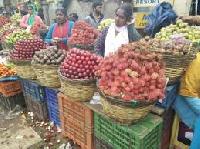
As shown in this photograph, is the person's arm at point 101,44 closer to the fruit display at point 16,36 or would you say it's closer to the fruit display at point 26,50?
the fruit display at point 26,50

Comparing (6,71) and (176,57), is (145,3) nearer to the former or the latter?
(6,71)

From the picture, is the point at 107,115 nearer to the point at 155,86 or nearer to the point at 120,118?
the point at 120,118

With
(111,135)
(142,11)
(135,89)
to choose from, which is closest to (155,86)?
(135,89)

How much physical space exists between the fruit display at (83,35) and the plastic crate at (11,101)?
60.9 inches

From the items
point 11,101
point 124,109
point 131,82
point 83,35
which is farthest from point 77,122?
point 11,101

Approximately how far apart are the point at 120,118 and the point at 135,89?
404 mm

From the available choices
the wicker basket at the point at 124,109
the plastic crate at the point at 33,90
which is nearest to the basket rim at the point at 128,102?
the wicker basket at the point at 124,109

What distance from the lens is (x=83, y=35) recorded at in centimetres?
488

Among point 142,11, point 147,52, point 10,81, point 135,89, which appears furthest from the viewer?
point 142,11

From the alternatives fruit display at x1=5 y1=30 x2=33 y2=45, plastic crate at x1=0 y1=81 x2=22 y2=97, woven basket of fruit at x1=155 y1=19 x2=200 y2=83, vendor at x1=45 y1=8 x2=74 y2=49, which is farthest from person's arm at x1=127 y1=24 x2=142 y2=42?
fruit display at x1=5 y1=30 x2=33 y2=45

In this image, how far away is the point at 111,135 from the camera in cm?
296

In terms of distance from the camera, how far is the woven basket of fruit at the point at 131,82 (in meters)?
2.45

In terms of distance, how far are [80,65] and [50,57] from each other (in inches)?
32.8

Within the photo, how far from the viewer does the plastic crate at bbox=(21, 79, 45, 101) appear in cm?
432
